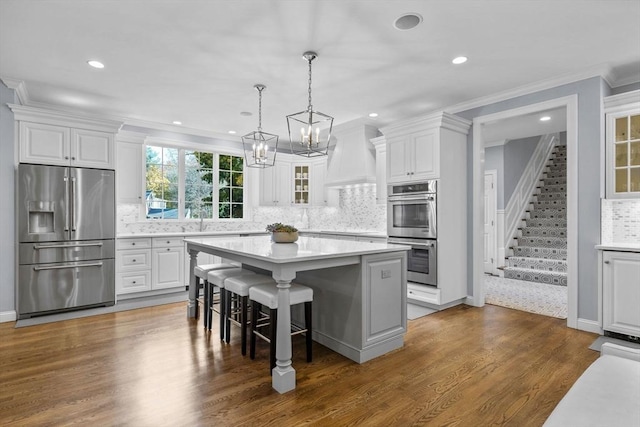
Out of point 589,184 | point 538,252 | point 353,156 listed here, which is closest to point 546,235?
point 538,252

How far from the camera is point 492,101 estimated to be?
4.42 m

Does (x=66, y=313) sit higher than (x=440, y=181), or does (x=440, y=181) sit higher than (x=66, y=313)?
(x=440, y=181)

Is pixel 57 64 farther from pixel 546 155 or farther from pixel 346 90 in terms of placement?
pixel 546 155

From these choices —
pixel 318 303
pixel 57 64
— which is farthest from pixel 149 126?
pixel 318 303

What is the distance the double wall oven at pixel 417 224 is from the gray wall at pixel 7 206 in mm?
4715

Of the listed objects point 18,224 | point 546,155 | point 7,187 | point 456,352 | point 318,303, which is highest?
point 546,155

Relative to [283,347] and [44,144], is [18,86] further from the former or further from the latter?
[283,347]

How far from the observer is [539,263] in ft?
20.1

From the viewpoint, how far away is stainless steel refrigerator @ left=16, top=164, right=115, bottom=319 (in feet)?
13.2

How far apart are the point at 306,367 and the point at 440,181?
2815mm

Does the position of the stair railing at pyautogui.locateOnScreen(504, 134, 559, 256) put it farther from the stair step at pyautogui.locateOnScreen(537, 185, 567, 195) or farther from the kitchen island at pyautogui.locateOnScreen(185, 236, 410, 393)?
the kitchen island at pyautogui.locateOnScreen(185, 236, 410, 393)

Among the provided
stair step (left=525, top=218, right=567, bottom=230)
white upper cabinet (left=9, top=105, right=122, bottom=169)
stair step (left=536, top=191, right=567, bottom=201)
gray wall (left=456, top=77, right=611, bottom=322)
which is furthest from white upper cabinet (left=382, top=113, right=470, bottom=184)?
stair step (left=536, top=191, right=567, bottom=201)

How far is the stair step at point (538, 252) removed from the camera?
620 centimetres

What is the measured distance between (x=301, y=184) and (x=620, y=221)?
5.05 metres
